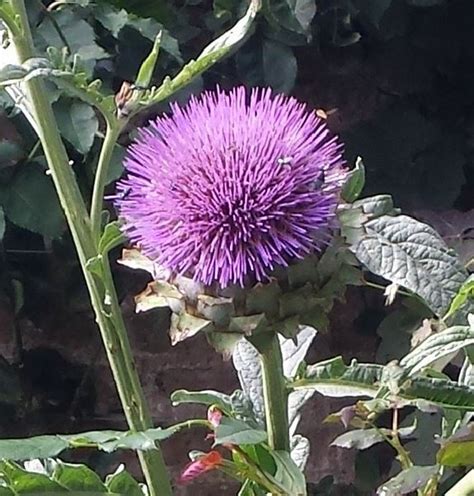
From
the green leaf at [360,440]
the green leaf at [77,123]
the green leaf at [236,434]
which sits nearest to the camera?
the green leaf at [236,434]

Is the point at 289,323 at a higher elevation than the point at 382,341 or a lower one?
higher

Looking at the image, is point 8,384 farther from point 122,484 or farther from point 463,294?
point 463,294

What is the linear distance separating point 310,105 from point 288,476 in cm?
86

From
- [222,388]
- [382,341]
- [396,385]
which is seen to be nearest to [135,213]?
[396,385]

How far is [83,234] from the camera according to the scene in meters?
0.72

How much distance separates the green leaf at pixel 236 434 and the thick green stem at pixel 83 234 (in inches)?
3.3

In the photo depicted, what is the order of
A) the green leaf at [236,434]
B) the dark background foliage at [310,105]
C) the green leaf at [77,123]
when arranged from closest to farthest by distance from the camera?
the green leaf at [236,434], the green leaf at [77,123], the dark background foliage at [310,105]

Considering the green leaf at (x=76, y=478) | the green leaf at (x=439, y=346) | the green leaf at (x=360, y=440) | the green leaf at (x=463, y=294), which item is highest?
the green leaf at (x=463, y=294)

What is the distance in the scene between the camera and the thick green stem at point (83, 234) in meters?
0.70

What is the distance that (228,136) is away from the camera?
2.34ft

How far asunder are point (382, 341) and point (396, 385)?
25.5 inches

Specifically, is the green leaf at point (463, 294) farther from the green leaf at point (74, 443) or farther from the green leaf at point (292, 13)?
the green leaf at point (292, 13)

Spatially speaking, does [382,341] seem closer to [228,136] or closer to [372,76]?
[372,76]

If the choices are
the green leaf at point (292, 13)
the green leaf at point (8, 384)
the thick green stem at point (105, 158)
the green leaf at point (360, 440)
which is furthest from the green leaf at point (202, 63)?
the green leaf at point (8, 384)
